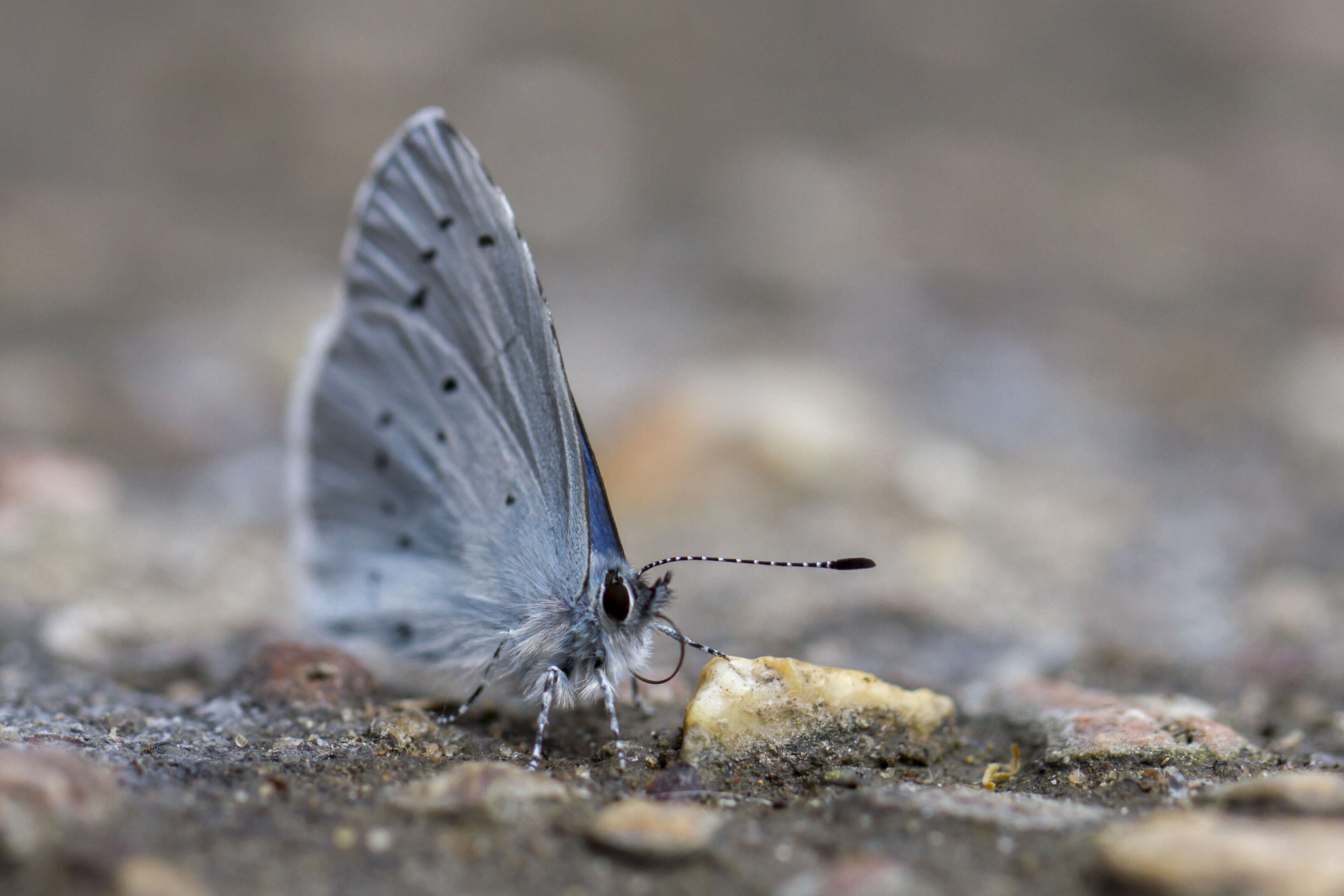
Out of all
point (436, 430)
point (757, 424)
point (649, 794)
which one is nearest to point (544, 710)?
point (649, 794)

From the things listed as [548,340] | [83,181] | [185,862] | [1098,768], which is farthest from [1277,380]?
[83,181]

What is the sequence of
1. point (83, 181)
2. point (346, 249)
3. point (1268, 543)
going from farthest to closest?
point (83, 181) < point (1268, 543) < point (346, 249)

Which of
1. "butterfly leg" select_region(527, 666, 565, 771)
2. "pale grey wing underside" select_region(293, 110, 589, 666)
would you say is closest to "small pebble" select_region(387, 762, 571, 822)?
"butterfly leg" select_region(527, 666, 565, 771)

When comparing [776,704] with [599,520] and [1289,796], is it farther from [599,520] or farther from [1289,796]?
[1289,796]

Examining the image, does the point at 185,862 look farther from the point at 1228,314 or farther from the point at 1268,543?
the point at 1228,314

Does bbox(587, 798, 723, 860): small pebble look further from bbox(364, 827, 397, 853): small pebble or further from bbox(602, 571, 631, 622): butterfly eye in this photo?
bbox(602, 571, 631, 622): butterfly eye

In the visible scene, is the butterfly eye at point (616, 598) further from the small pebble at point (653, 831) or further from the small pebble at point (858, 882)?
the small pebble at point (858, 882)
